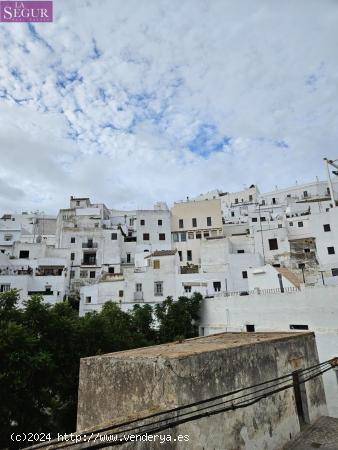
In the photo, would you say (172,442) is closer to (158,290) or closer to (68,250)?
(158,290)

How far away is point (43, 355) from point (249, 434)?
6451 mm

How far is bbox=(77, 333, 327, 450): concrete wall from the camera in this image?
5.01 metres

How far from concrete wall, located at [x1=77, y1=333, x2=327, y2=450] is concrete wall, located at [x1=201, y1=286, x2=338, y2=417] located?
34.9 feet

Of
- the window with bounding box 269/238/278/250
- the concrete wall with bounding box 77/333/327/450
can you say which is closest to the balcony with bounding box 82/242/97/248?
the window with bounding box 269/238/278/250

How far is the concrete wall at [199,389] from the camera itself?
501cm

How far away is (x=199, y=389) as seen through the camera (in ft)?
17.1

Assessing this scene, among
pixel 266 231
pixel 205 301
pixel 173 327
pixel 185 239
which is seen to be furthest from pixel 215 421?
pixel 185 239

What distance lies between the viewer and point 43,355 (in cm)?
944

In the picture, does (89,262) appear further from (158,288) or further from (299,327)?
(299,327)

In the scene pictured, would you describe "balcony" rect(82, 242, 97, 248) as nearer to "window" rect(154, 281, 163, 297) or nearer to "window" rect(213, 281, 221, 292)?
"window" rect(154, 281, 163, 297)

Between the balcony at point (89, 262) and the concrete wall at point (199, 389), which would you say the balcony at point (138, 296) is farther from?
the concrete wall at point (199, 389)

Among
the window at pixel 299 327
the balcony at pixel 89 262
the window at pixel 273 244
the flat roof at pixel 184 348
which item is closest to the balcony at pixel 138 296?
the balcony at pixel 89 262

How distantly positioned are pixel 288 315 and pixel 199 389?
15434 millimetres

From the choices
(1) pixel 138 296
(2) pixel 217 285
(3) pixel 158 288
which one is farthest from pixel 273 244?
(1) pixel 138 296
